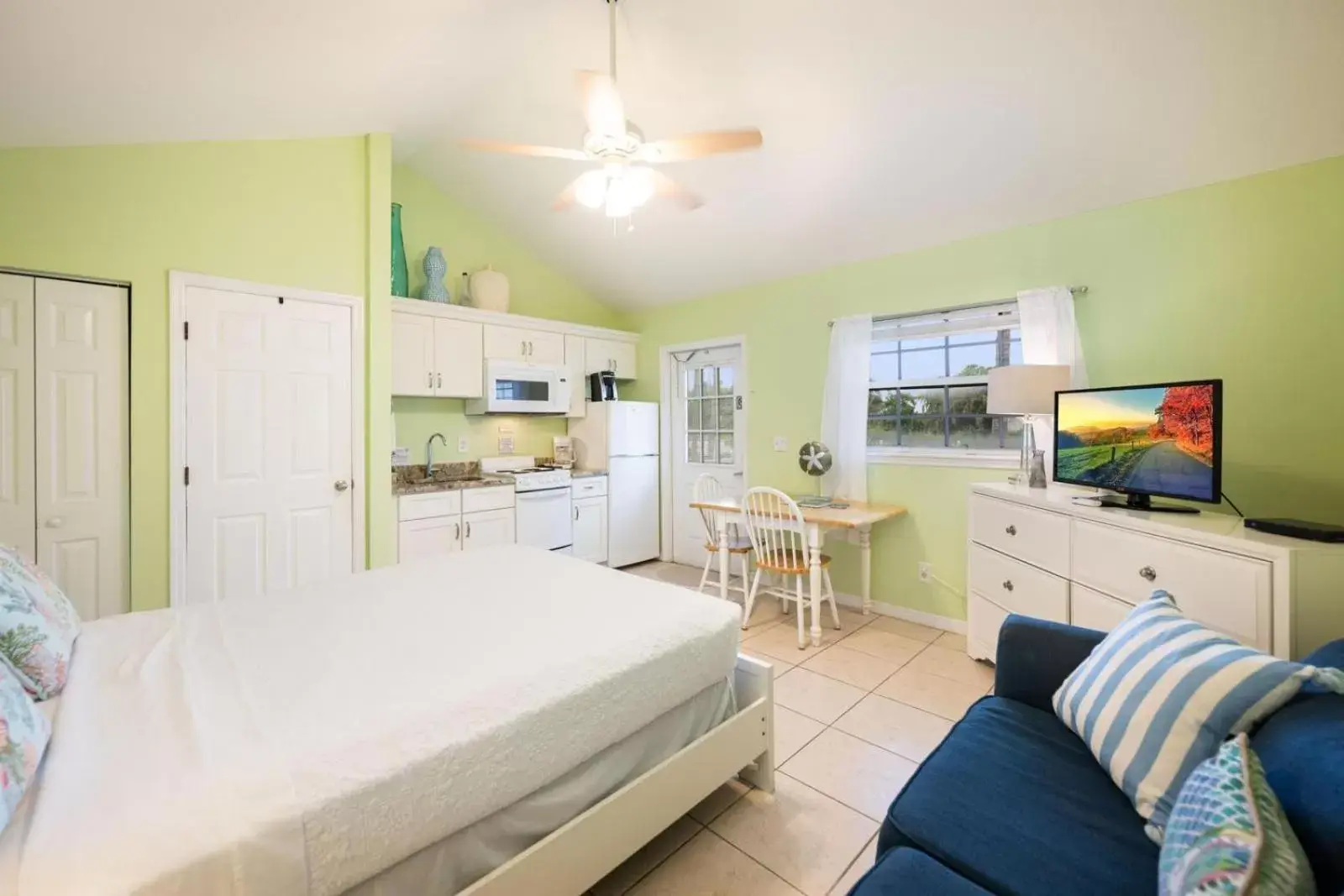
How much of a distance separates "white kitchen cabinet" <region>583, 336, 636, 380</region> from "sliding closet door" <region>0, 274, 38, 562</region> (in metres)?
3.09

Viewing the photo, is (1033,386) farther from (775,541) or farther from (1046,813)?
(1046,813)

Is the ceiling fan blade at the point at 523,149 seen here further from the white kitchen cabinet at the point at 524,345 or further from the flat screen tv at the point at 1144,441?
the flat screen tv at the point at 1144,441

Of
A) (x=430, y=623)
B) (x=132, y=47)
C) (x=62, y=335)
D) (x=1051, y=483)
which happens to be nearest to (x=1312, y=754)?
(x=430, y=623)

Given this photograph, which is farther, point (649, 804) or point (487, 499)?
point (487, 499)

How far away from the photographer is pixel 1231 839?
2.44ft

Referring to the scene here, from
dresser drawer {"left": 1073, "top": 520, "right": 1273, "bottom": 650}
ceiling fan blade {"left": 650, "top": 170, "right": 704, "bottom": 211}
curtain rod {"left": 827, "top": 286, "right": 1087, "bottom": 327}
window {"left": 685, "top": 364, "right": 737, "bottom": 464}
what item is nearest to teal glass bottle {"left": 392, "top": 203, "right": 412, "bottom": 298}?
ceiling fan blade {"left": 650, "top": 170, "right": 704, "bottom": 211}

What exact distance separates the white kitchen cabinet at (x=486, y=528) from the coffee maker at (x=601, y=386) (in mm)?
1252

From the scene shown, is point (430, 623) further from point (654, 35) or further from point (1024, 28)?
point (1024, 28)

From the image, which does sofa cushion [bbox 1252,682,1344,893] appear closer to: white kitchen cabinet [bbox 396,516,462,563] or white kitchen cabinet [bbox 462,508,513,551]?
white kitchen cabinet [bbox 396,516,462,563]

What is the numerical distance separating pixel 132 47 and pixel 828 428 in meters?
3.67

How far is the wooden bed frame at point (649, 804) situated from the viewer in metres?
1.17

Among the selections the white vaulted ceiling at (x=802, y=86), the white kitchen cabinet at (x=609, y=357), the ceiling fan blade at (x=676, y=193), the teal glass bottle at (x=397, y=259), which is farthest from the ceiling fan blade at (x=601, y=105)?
the white kitchen cabinet at (x=609, y=357)

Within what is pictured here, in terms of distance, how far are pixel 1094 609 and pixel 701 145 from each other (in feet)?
7.74

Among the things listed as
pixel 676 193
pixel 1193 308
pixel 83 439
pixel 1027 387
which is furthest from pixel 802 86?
pixel 83 439
